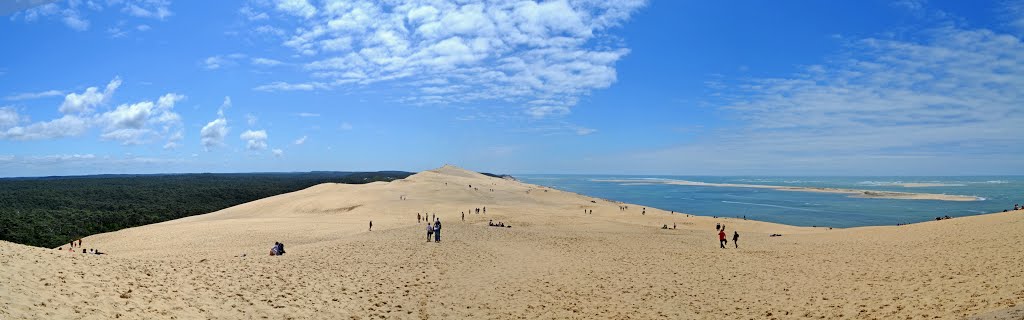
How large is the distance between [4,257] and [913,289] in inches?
866

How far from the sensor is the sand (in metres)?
11.3

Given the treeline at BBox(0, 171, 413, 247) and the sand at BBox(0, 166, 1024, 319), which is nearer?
the sand at BBox(0, 166, 1024, 319)

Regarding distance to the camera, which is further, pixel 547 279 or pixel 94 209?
pixel 94 209

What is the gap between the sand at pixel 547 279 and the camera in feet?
37.2

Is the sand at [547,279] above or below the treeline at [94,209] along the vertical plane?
above

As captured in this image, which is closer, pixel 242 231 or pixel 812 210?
pixel 242 231

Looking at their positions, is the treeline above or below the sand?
below

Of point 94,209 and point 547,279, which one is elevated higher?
point 547,279

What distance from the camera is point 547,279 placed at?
58.3ft

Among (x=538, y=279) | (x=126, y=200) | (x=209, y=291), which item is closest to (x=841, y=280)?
(x=538, y=279)

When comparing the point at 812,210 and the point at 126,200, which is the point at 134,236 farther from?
the point at 812,210

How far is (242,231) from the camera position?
36.3m

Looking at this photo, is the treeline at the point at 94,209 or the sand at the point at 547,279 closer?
the sand at the point at 547,279

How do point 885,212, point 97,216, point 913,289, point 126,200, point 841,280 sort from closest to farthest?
point 913,289 < point 841,280 < point 97,216 < point 885,212 < point 126,200
